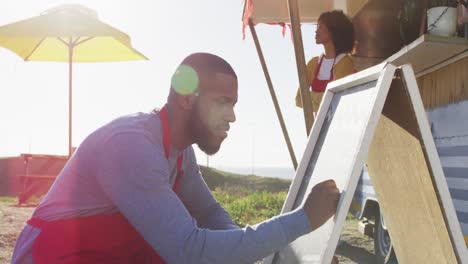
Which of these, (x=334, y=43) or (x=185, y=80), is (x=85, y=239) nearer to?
(x=185, y=80)

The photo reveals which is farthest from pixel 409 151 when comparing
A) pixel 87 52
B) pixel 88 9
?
pixel 87 52

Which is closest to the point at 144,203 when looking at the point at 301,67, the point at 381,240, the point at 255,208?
the point at 301,67

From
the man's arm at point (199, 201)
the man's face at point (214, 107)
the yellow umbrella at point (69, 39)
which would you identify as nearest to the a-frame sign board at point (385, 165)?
the man's arm at point (199, 201)

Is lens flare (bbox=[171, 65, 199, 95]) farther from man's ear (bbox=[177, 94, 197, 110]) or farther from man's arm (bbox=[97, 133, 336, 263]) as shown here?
man's arm (bbox=[97, 133, 336, 263])

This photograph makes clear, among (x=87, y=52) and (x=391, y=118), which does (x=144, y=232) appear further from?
(x=87, y=52)

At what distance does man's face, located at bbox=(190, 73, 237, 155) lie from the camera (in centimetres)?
231

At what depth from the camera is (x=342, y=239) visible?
8328 mm

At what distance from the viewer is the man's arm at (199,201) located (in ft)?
9.29

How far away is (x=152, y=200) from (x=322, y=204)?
62 centimetres

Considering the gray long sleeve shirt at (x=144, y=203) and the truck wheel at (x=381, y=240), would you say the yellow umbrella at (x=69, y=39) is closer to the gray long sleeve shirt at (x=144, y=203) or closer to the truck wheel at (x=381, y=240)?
the truck wheel at (x=381, y=240)

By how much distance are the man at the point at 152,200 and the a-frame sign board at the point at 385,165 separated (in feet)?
0.51

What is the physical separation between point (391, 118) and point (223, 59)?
2.49ft

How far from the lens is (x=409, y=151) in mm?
2152

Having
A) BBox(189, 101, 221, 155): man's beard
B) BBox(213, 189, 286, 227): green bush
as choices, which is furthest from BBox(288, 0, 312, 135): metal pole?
BBox(213, 189, 286, 227): green bush
